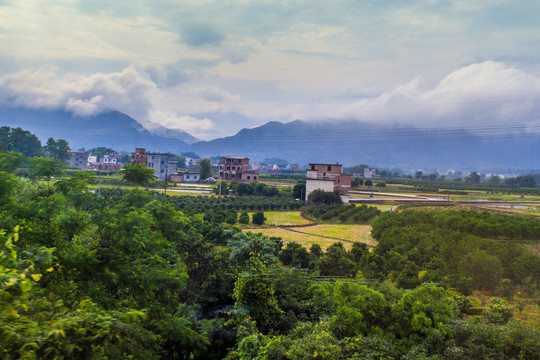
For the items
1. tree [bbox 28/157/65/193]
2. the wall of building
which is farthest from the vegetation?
tree [bbox 28/157/65/193]

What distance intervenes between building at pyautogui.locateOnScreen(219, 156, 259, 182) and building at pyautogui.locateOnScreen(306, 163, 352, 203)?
20.6m

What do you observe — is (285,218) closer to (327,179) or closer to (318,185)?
(318,185)

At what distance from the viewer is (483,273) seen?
1229cm

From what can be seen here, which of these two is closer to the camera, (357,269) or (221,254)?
(221,254)

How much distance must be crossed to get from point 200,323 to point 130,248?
310 cm

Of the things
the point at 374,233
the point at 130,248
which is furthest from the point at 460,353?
the point at 374,233

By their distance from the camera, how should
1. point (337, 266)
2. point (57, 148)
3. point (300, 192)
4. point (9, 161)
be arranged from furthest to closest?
1. point (57, 148)
2. point (300, 192)
3. point (337, 266)
4. point (9, 161)

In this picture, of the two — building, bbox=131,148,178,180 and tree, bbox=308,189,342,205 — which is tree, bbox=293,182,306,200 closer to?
tree, bbox=308,189,342,205

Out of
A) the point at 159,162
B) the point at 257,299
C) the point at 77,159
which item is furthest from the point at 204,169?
the point at 257,299

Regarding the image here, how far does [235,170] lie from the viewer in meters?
62.0

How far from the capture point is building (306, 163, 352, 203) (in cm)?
3947

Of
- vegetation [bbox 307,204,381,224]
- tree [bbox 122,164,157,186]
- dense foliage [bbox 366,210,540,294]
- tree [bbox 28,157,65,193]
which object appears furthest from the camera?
vegetation [bbox 307,204,381,224]

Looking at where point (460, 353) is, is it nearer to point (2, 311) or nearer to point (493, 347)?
point (493, 347)

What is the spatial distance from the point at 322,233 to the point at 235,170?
132 ft
